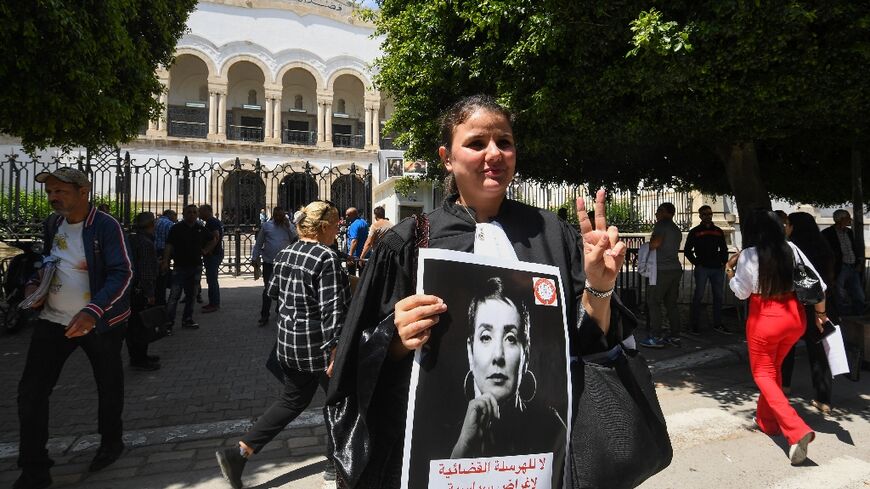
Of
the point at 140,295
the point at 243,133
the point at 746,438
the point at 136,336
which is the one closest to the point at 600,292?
the point at 746,438

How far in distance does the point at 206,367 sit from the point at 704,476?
5.16m

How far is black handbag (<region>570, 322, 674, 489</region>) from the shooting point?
56.1 inches

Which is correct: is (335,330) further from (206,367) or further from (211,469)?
(206,367)

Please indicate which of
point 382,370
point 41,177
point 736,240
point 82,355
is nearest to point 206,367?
point 82,355

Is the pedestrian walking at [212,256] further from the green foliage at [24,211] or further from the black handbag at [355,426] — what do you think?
the black handbag at [355,426]

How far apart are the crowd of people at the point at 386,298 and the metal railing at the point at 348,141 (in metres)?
28.1

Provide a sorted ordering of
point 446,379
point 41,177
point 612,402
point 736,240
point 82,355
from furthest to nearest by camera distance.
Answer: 1. point 736,240
2. point 82,355
3. point 41,177
4. point 612,402
5. point 446,379

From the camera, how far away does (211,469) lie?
356 cm

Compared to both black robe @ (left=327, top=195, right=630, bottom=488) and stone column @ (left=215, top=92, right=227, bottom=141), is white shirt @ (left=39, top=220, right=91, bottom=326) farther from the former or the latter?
stone column @ (left=215, top=92, right=227, bottom=141)

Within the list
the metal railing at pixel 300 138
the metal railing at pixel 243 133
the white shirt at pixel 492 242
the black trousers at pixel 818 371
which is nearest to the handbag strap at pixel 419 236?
the white shirt at pixel 492 242

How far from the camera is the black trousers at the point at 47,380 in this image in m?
3.17

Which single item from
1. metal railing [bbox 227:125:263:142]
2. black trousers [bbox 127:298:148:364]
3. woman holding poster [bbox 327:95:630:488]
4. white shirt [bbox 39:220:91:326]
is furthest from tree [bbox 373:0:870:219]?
metal railing [bbox 227:125:263:142]

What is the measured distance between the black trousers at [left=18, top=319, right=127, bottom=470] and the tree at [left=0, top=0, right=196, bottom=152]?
3045 mm

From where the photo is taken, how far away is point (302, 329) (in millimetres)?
3227
